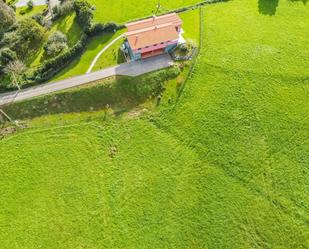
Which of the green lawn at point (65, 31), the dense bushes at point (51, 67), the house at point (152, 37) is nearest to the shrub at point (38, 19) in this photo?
the green lawn at point (65, 31)

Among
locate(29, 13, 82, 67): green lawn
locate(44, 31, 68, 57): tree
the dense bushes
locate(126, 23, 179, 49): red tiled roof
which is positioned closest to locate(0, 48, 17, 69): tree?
locate(29, 13, 82, 67): green lawn

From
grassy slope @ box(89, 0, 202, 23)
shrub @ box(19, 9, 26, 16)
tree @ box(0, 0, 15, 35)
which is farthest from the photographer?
shrub @ box(19, 9, 26, 16)

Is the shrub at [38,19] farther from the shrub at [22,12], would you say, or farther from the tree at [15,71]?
the tree at [15,71]

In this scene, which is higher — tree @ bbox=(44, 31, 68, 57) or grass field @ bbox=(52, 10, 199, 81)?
tree @ bbox=(44, 31, 68, 57)

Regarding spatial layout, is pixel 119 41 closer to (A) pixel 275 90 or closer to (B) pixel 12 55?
(B) pixel 12 55

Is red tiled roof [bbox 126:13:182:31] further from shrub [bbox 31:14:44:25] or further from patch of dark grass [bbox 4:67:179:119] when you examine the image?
shrub [bbox 31:14:44:25]

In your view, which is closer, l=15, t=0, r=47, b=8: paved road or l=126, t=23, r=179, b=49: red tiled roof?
l=126, t=23, r=179, b=49: red tiled roof

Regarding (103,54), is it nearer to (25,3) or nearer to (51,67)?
(51,67)
